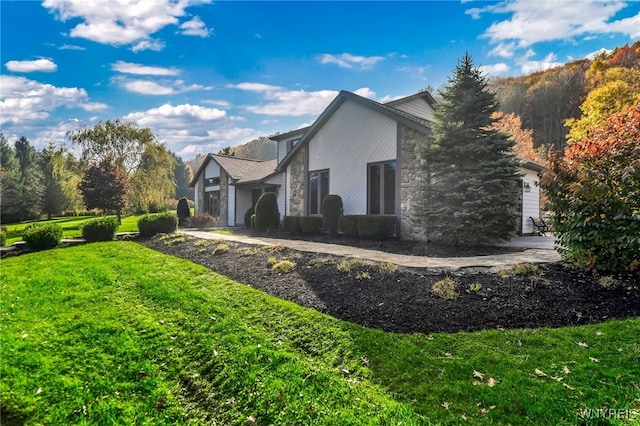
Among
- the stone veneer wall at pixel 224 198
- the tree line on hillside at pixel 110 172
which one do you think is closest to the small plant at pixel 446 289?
the stone veneer wall at pixel 224 198

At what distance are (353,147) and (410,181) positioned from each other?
9.33 feet

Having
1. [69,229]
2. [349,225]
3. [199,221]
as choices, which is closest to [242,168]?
[199,221]

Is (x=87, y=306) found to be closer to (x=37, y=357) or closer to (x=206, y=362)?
(x=37, y=357)

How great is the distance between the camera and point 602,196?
206 inches

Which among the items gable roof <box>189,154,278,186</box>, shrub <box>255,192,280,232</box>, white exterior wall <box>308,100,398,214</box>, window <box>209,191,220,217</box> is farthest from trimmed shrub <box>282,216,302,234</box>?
window <box>209,191,220,217</box>

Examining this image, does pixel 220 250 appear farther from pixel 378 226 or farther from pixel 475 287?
pixel 475 287

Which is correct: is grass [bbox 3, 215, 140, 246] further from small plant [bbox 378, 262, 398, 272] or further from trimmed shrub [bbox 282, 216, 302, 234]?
small plant [bbox 378, 262, 398, 272]

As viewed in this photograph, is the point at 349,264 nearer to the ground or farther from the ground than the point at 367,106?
nearer to the ground

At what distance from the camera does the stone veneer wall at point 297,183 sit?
14352mm

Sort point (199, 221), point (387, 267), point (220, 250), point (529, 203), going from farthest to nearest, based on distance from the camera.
→ point (199, 221) < point (529, 203) < point (220, 250) < point (387, 267)

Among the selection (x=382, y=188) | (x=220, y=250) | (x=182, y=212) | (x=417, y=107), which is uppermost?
(x=417, y=107)

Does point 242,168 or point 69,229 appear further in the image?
point 242,168

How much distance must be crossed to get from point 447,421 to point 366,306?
6.96 ft

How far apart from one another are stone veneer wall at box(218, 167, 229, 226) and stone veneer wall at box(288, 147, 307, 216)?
7845mm
